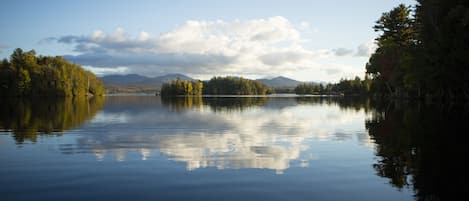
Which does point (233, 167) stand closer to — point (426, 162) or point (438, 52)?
point (426, 162)

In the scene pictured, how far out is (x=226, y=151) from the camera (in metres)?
14.3

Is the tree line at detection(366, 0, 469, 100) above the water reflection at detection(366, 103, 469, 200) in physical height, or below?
above

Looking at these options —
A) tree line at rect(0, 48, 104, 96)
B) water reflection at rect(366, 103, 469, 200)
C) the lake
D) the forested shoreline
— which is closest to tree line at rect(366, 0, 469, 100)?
the forested shoreline

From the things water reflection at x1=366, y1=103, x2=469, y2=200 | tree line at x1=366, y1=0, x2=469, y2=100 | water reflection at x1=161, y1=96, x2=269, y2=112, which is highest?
tree line at x1=366, y1=0, x2=469, y2=100

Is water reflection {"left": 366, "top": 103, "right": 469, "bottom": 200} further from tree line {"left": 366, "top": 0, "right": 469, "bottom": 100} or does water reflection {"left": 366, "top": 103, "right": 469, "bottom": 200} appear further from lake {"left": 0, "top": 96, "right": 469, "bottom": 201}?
tree line {"left": 366, "top": 0, "right": 469, "bottom": 100}

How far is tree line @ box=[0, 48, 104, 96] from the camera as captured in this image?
109625 millimetres

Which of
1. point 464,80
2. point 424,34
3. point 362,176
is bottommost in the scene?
point 362,176

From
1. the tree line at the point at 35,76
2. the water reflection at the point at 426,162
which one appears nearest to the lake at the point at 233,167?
the water reflection at the point at 426,162

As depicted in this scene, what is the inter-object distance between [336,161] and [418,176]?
2891mm

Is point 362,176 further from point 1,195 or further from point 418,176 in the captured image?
point 1,195

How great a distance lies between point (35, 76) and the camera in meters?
113

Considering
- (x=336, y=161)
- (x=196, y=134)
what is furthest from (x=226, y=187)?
(x=196, y=134)

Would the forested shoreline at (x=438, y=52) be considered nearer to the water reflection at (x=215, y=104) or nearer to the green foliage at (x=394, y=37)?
the green foliage at (x=394, y=37)

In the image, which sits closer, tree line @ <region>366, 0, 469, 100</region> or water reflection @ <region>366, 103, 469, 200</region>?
water reflection @ <region>366, 103, 469, 200</region>
